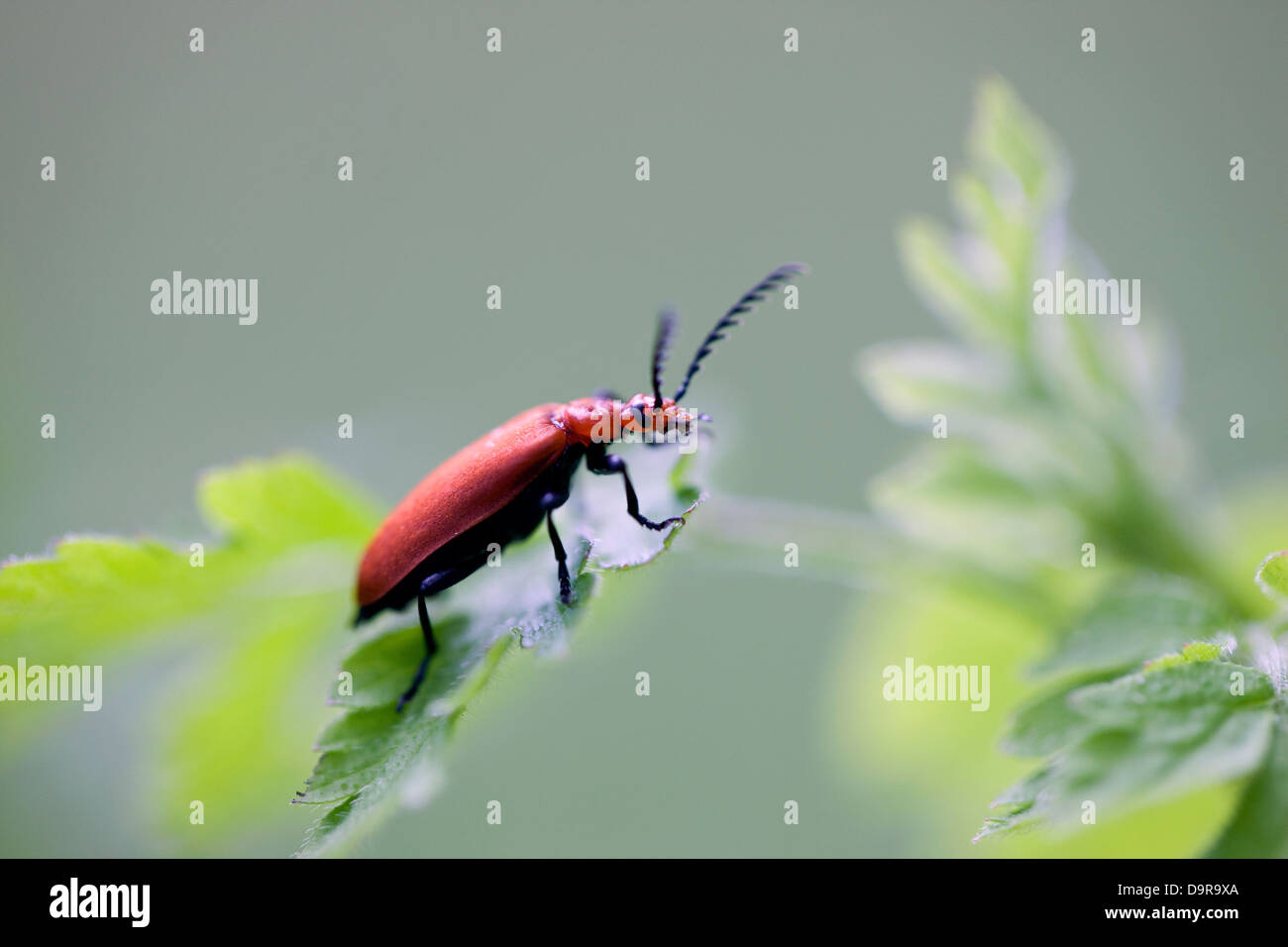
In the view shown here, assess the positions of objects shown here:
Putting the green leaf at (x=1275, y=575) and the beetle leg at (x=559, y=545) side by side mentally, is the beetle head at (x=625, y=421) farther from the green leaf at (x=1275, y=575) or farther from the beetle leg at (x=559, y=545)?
the green leaf at (x=1275, y=575)

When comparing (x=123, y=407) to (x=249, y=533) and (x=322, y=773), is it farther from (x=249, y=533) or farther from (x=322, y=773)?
(x=322, y=773)

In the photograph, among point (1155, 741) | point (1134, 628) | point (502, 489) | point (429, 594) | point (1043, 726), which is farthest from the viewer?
point (502, 489)

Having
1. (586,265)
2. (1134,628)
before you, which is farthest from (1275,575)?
(586,265)

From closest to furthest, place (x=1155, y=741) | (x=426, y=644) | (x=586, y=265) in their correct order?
(x=1155, y=741) < (x=426, y=644) < (x=586, y=265)

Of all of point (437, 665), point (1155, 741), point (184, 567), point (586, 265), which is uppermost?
point (586, 265)

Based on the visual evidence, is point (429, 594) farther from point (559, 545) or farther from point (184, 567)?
point (184, 567)

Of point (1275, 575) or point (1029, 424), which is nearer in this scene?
point (1275, 575)

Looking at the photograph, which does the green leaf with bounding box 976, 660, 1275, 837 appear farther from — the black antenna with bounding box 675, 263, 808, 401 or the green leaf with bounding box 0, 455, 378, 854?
the green leaf with bounding box 0, 455, 378, 854

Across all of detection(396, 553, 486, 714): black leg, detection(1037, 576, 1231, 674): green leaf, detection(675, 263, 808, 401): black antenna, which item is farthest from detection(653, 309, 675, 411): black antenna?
detection(1037, 576, 1231, 674): green leaf
